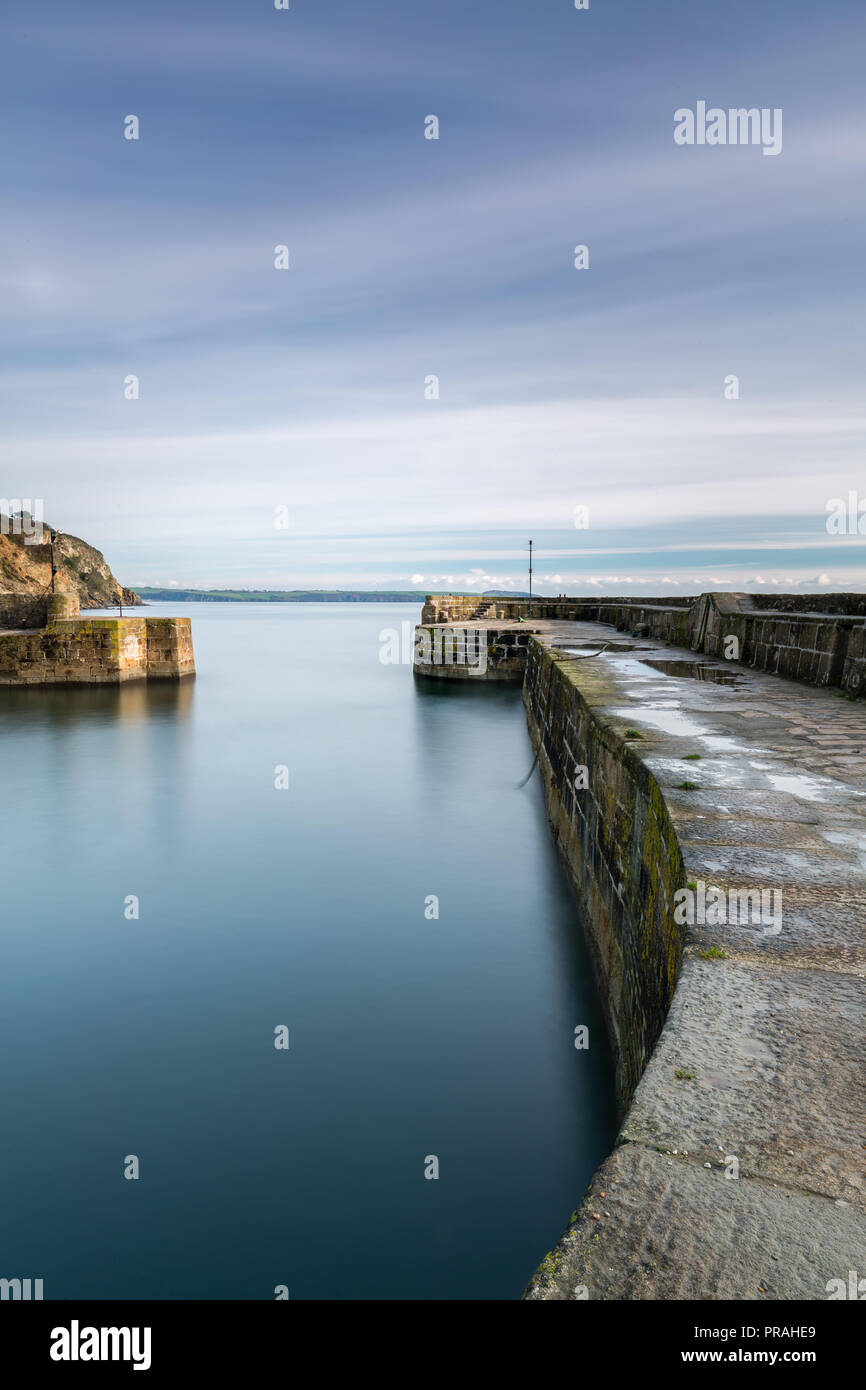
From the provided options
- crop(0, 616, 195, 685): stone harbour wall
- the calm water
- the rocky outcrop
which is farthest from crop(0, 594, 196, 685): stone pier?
the calm water

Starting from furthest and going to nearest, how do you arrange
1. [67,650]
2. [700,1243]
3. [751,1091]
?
[67,650] < [751,1091] < [700,1243]

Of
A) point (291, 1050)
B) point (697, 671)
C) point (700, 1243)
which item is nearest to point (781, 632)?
point (697, 671)

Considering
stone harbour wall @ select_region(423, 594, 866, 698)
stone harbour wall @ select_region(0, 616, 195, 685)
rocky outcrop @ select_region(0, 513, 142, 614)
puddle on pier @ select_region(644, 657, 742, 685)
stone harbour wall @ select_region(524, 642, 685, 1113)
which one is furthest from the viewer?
rocky outcrop @ select_region(0, 513, 142, 614)

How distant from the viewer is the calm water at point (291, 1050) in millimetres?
3209

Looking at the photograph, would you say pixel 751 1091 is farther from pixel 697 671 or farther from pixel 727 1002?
pixel 697 671

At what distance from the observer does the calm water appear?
321 cm

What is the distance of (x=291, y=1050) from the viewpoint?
4.64 metres

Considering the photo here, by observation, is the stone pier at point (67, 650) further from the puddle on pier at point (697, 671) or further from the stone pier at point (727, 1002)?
the stone pier at point (727, 1002)

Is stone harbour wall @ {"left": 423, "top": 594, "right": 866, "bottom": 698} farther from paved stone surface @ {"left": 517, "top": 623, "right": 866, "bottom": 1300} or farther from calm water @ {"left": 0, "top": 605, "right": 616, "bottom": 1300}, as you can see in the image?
paved stone surface @ {"left": 517, "top": 623, "right": 866, "bottom": 1300}

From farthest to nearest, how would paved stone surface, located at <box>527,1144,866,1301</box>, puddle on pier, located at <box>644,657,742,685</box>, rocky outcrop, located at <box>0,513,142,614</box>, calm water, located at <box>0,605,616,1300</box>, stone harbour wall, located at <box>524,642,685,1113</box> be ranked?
rocky outcrop, located at <box>0,513,142,614</box> < puddle on pier, located at <box>644,657,742,685</box> < calm water, located at <box>0,605,616,1300</box> < stone harbour wall, located at <box>524,642,685,1113</box> < paved stone surface, located at <box>527,1144,866,1301</box>

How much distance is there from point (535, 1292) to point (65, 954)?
Result: 591cm

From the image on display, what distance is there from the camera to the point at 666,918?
2.84 metres
